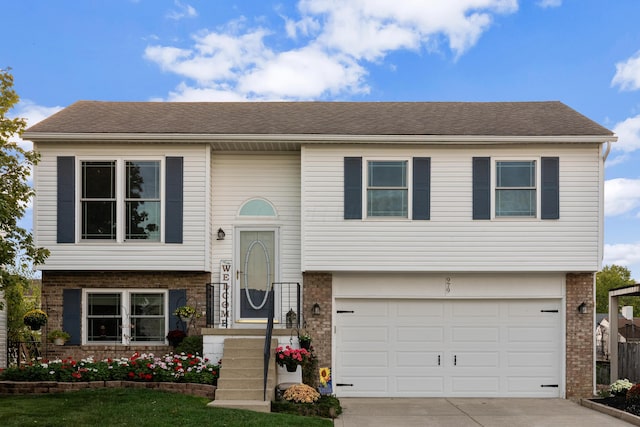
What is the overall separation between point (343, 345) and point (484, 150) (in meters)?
5.19

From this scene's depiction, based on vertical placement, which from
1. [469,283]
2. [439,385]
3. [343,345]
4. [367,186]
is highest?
[367,186]

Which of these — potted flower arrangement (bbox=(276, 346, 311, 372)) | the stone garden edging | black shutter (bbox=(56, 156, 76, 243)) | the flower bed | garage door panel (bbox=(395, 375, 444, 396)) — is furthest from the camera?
garage door panel (bbox=(395, 375, 444, 396))

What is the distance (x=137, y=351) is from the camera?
13781mm

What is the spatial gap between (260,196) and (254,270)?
65.0 inches

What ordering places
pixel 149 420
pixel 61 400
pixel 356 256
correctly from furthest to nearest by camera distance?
pixel 356 256
pixel 61 400
pixel 149 420

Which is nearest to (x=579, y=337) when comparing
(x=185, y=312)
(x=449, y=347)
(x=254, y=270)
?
(x=449, y=347)

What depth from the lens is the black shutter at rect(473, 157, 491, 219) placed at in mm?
13594

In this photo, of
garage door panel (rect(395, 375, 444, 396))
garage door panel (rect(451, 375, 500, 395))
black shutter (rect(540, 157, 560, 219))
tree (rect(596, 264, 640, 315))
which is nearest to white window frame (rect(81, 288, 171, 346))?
garage door panel (rect(395, 375, 444, 396))

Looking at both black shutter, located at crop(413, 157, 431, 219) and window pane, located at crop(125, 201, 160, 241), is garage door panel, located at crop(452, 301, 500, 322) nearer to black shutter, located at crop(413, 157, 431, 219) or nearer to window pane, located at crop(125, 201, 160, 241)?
black shutter, located at crop(413, 157, 431, 219)

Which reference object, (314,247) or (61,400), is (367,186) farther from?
(61,400)

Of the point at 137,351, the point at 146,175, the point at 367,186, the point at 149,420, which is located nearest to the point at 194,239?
the point at 146,175

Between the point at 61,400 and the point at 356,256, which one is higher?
the point at 356,256

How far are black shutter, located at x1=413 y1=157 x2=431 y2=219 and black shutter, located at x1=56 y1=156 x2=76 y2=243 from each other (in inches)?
284

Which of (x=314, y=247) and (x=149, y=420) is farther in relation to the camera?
(x=314, y=247)
